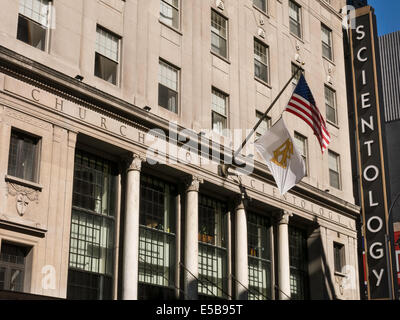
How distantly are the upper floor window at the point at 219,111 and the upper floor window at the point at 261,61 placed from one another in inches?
136

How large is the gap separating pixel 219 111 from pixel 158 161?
5.44 m

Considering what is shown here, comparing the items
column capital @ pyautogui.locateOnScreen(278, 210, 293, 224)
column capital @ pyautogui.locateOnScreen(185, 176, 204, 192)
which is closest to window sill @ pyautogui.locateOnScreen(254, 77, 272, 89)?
column capital @ pyautogui.locateOnScreen(278, 210, 293, 224)

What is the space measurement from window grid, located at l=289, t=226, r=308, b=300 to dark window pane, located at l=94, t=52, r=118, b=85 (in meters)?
13.6

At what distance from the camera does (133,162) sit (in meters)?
25.7

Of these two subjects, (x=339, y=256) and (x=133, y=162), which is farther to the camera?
(x=339, y=256)

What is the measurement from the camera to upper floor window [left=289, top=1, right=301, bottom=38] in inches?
1505

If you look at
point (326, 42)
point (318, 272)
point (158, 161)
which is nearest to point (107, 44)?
point (158, 161)

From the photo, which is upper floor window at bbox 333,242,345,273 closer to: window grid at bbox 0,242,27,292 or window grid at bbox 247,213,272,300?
window grid at bbox 247,213,272,300

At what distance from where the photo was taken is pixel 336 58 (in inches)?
1633

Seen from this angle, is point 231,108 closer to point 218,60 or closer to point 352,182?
point 218,60

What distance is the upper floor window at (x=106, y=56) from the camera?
84.2 ft

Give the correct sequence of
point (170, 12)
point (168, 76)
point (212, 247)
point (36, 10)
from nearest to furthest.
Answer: point (36, 10)
point (168, 76)
point (170, 12)
point (212, 247)

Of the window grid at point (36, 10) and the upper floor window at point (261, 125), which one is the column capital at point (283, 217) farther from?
the window grid at point (36, 10)

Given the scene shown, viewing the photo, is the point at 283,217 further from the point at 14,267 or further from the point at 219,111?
the point at 14,267
